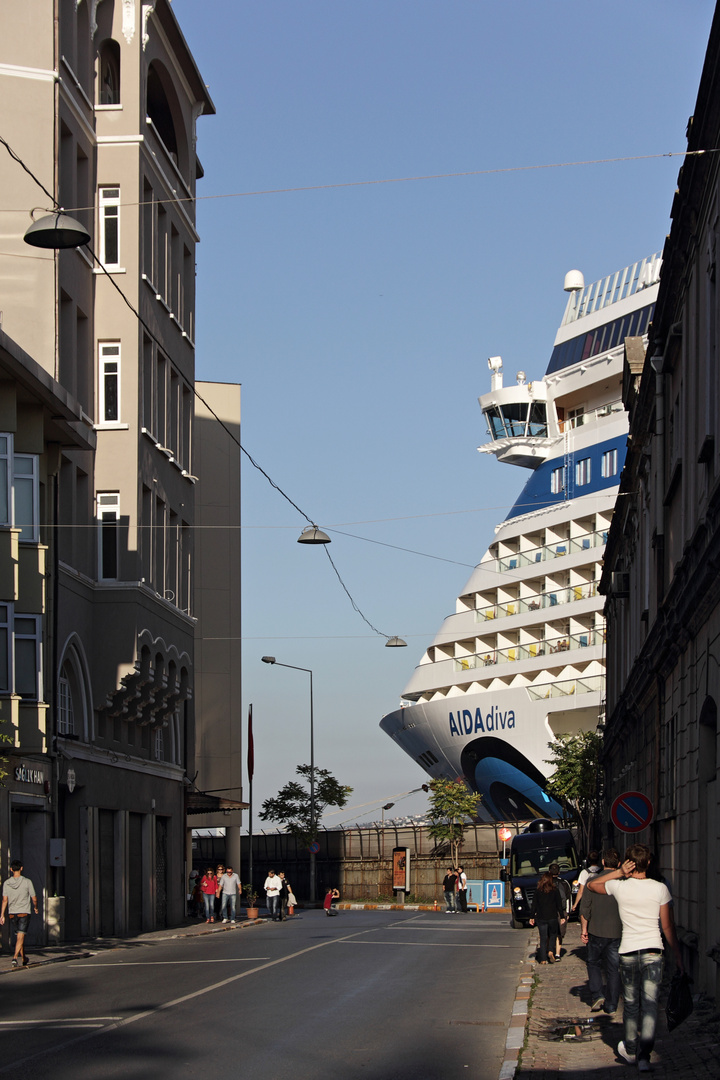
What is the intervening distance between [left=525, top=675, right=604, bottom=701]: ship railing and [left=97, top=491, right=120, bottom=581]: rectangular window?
31813 mm

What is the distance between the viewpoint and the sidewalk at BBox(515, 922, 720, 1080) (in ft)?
33.8

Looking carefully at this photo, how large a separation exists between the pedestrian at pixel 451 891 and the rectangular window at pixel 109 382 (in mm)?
20015

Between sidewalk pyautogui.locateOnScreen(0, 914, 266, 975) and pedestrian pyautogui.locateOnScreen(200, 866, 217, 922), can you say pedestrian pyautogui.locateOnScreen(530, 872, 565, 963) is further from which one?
pedestrian pyautogui.locateOnScreen(200, 866, 217, 922)

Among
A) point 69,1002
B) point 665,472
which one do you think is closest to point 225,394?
point 665,472

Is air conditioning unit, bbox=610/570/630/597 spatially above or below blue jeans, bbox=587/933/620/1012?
above

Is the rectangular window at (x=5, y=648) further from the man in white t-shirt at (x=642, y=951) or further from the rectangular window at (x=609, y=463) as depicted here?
the rectangular window at (x=609, y=463)

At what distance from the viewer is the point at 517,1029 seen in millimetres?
12727

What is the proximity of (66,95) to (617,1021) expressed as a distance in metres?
24.7

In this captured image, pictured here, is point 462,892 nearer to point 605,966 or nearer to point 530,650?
point 530,650

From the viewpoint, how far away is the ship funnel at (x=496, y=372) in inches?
2945

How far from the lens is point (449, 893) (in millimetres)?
46594

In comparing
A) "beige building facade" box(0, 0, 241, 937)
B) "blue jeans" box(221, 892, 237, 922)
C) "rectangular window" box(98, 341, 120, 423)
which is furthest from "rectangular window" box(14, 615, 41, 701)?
"blue jeans" box(221, 892, 237, 922)

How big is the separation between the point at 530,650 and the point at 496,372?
1713 cm

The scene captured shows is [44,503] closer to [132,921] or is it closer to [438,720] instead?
[132,921]
